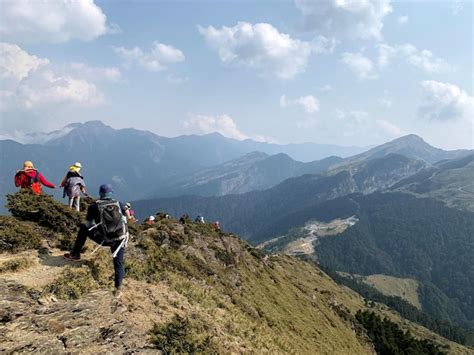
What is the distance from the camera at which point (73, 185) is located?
74.4ft

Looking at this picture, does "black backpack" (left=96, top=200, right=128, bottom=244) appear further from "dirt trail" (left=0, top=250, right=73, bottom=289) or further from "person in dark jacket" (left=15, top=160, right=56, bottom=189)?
"person in dark jacket" (left=15, top=160, right=56, bottom=189)

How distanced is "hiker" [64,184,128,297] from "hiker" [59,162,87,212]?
8.49m

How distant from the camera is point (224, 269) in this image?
36.6 metres

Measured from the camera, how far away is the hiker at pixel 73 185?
74.2 ft

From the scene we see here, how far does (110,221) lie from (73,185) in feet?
31.9

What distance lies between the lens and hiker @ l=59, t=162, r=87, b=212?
2261 centimetres

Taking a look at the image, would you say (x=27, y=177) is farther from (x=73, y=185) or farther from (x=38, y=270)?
(x=38, y=270)

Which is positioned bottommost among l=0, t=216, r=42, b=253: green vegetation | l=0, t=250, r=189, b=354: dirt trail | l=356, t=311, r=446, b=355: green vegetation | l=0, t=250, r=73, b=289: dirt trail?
l=356, t=311, r=446, b=355: green vegetation

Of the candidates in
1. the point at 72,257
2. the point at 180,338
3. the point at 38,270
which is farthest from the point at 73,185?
the point at 180,338

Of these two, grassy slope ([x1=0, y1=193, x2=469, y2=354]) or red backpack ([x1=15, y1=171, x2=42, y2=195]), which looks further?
red backpack ([x1=15, y1=171, x2=42, y2=195])

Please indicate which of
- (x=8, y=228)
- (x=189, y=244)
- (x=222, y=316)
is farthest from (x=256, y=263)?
(x=8, y=228)

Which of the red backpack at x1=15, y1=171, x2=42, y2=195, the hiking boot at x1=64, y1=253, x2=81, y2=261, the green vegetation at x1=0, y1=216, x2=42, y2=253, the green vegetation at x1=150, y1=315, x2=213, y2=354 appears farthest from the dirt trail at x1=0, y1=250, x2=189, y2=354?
the red backpack at x1=15, y1=171, x2=42, y2=195

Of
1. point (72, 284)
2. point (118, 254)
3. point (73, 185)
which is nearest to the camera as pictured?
point (72, 284)

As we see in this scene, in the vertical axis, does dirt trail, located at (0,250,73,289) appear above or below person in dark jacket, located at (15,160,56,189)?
below
